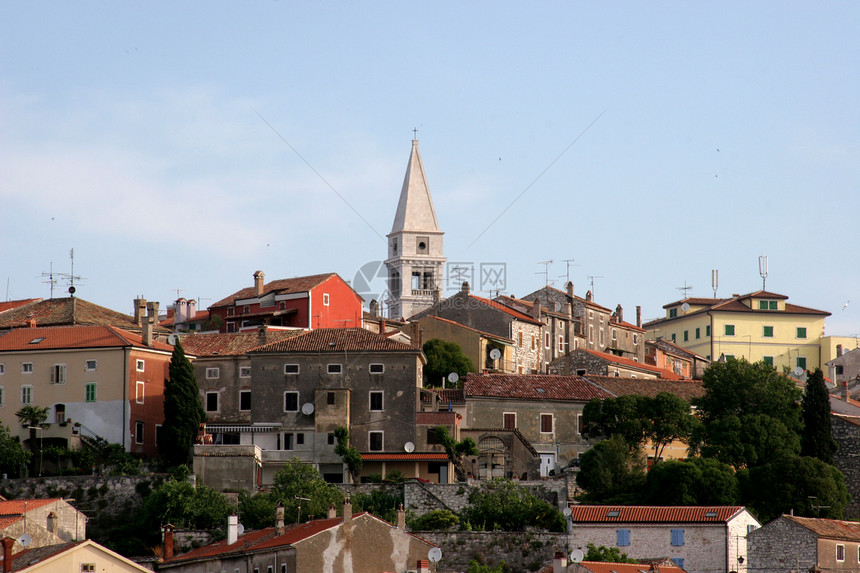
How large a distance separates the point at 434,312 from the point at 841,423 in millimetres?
29102

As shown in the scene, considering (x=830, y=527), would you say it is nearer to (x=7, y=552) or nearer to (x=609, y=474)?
(x=609, y=474)

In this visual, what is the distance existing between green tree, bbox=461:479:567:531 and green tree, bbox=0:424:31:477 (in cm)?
1838

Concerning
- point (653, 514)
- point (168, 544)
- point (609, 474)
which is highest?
point (609, 474)

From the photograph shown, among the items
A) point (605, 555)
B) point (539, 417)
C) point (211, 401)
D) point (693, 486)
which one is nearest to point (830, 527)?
point (693, 486)

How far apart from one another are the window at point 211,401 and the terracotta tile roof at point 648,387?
18077 millimetres

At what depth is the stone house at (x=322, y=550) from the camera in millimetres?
45812

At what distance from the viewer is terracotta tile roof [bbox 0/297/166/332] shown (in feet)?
236

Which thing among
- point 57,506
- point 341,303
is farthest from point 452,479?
point 341,303

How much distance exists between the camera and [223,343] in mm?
68875

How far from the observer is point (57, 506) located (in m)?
52.6

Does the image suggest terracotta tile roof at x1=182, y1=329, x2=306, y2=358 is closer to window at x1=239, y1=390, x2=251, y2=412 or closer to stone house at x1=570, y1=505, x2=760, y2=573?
window at x1=239, y1=390, x2=251, y2=412

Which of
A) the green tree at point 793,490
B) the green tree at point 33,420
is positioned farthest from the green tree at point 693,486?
the green tree at point 33,420

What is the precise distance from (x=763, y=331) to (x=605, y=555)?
54.2 meters

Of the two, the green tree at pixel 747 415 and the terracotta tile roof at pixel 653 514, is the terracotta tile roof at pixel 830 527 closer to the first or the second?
the terracotta tile roof at pixel 653 514
